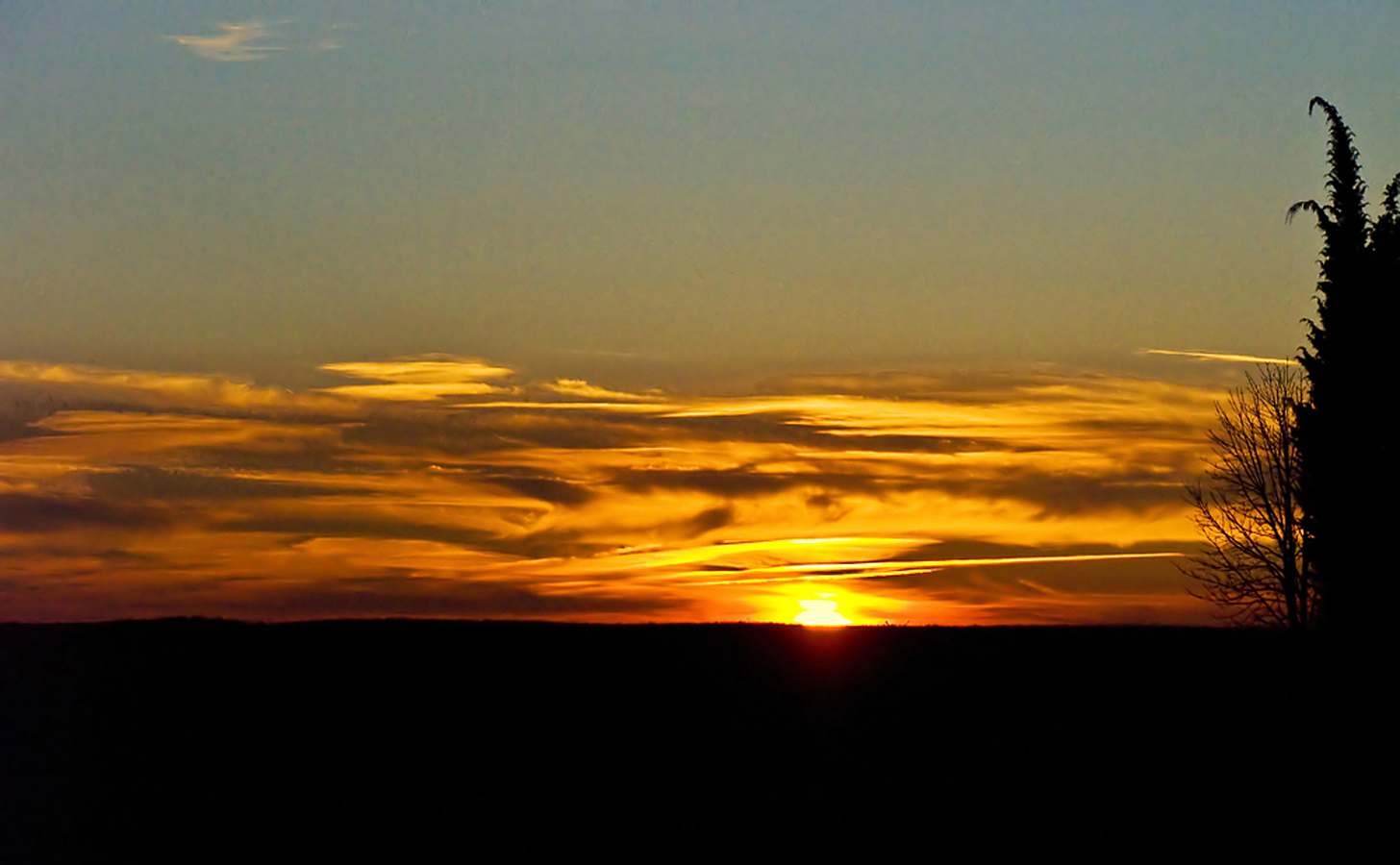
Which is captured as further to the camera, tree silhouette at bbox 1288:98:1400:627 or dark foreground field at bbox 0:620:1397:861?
tree silhouette at bbox 1288:98:1400:627

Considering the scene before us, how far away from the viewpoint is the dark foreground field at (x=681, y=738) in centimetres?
1767

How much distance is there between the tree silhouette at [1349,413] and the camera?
108 ft

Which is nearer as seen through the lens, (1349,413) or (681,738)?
(681,738)

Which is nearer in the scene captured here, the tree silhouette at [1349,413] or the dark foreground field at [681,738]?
the dark foreground field at [681,738]

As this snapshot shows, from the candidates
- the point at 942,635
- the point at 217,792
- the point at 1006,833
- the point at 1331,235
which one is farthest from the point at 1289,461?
the point at 217,792

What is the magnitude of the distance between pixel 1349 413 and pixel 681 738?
22201 millimetres

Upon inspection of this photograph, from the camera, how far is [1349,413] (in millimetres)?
34062

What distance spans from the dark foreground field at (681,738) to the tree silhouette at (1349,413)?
1148 centimetres

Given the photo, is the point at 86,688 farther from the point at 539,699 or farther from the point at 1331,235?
the point at 1331,235

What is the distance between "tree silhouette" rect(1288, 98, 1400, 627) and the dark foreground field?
37.7 ft

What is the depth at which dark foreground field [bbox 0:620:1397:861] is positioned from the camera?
1767 centimetres

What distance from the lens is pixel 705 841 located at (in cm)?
1731

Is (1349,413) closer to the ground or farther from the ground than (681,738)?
farther from the ground

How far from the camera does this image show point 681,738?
20.1 m
